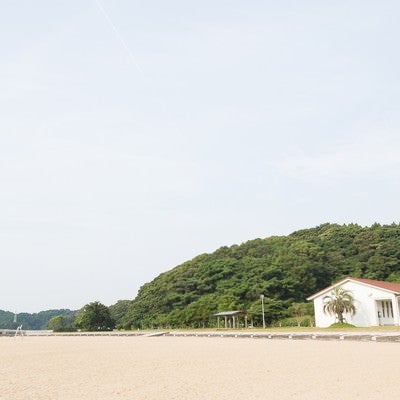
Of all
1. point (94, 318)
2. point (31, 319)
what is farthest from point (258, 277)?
point (31, 319)

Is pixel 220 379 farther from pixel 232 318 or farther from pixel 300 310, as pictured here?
pixel 300 310

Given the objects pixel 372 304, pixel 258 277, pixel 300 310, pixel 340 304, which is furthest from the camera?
pixel 258 277

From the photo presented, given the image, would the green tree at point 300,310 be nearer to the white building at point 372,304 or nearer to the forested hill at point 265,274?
the forested hill at point 265,274

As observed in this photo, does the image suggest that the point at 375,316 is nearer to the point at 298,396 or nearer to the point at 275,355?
the point at 275,355

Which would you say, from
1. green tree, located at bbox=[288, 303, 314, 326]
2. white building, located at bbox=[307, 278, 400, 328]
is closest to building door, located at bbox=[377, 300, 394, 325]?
white building, located at bbox=[307, 278, 400, 328]

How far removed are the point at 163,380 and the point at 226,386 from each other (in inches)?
75.1

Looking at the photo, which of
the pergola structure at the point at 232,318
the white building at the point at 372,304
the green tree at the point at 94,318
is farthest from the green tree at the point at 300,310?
the green tree at the point at 94,318

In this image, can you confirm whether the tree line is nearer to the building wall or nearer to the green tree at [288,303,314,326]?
the green tree at [288,303,314,326]

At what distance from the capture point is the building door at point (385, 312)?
3662 centimetres

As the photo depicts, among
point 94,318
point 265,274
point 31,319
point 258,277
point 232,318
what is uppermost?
point 265,274

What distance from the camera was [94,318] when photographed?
6469 centimetres

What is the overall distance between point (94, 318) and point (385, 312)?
42.0 meters

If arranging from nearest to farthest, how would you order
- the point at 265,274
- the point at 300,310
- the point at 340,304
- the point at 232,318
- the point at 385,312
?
the point at 340,304, the point at 385,312, the point at 300,310, the point at 232,318, the point at 265,274

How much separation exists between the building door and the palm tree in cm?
221
